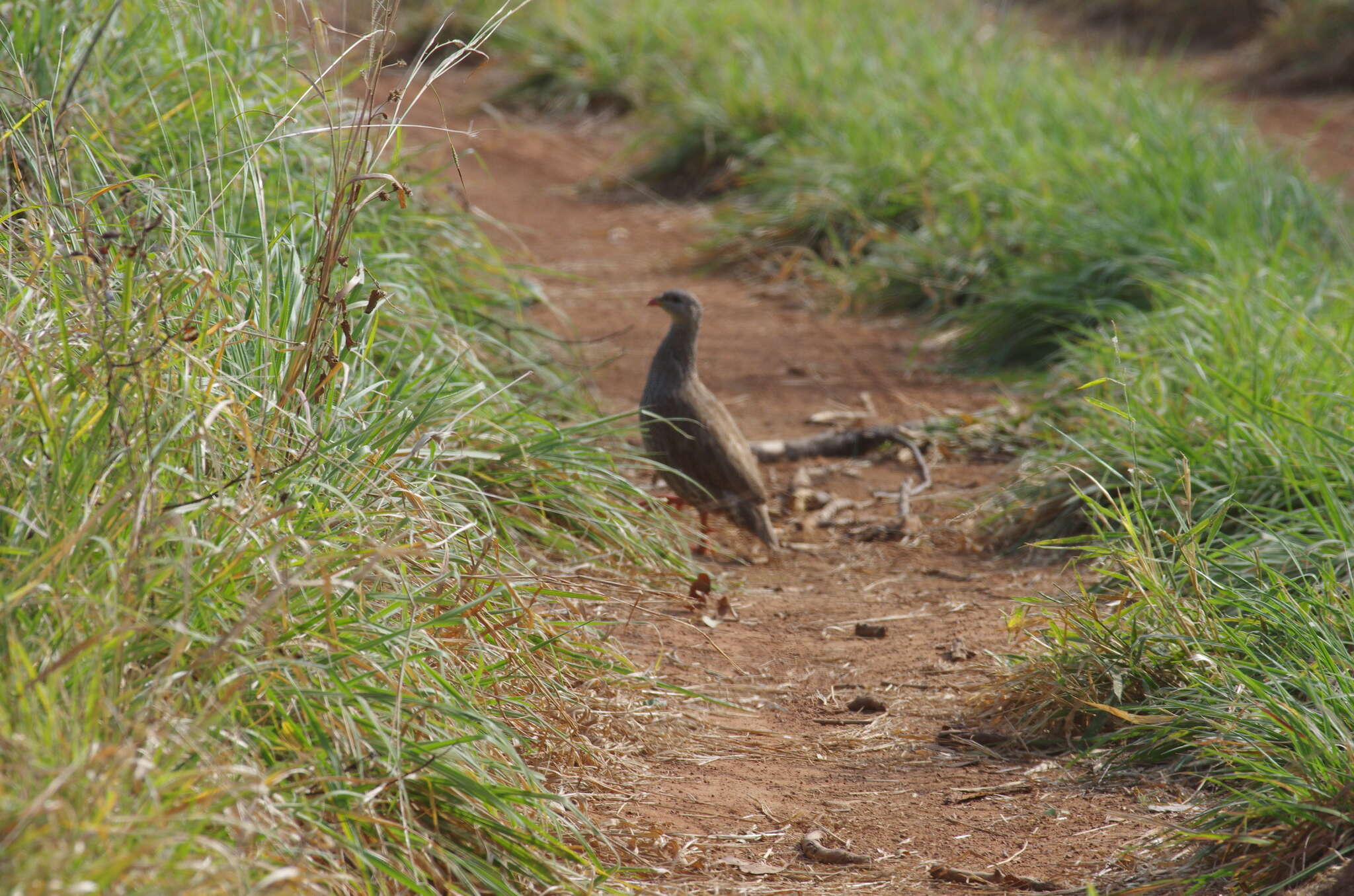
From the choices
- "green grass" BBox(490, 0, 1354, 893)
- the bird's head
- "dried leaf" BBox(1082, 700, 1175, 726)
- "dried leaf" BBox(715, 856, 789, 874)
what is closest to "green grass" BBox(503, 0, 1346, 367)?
"green grass" BBox(490, 0, 1354, 893)

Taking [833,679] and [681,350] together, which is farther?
[681,350]

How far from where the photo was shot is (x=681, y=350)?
4660mm

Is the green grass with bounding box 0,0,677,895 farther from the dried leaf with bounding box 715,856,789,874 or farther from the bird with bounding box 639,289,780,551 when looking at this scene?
the bird with bounding box 639,289,780,551

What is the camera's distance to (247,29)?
5.08m

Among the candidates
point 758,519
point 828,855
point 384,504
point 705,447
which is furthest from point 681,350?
point 828,855

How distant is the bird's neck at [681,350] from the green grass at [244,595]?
1279 mm

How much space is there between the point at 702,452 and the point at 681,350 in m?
0.46

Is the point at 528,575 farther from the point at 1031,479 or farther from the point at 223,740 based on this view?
the point at 1031,479

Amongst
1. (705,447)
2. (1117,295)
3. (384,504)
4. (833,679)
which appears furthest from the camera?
(1117,295)

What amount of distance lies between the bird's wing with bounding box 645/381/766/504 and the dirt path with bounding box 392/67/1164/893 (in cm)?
23

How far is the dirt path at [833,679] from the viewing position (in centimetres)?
259

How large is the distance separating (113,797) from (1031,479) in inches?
133

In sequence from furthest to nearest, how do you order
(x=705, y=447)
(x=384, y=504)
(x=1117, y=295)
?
(x=1117, y=295), (x=705, y=447), (x=384, y=504)

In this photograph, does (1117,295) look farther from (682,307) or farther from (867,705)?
(867,705)
